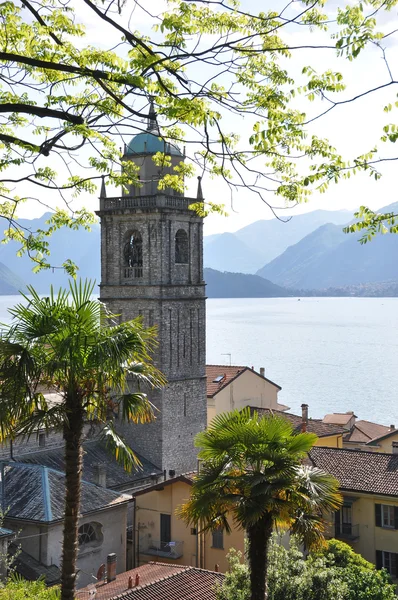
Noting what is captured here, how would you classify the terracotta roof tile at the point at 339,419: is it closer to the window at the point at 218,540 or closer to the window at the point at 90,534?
the window at the point at 90,534

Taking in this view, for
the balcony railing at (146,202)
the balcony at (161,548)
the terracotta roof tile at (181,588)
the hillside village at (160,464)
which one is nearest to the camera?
the terracotta roof tile at (181,588)

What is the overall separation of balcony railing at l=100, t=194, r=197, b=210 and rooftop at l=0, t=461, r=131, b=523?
15.6 meters

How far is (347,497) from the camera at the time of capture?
28.5 m

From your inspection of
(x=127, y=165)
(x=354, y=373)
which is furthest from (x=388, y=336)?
(x=127, y=165)

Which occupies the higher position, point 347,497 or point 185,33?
point 185,33

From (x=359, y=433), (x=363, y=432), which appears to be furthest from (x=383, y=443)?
(x=363, y=432)

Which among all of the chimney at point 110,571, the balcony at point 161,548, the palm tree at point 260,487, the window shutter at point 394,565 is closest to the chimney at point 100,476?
the balcony at point 161,548

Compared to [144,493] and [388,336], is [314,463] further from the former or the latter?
[388,336]

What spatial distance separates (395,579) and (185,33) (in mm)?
21057

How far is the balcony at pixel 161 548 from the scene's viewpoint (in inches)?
Result: 1140

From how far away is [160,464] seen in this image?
40406 millimetres

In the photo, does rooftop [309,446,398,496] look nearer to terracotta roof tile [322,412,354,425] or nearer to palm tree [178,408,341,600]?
palm tree [178,408,341,600]

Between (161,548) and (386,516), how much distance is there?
307 inches

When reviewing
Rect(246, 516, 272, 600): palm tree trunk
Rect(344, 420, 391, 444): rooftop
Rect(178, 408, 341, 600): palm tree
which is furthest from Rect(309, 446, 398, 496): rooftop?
Rect(344, 420, 391, 444): rooftop
